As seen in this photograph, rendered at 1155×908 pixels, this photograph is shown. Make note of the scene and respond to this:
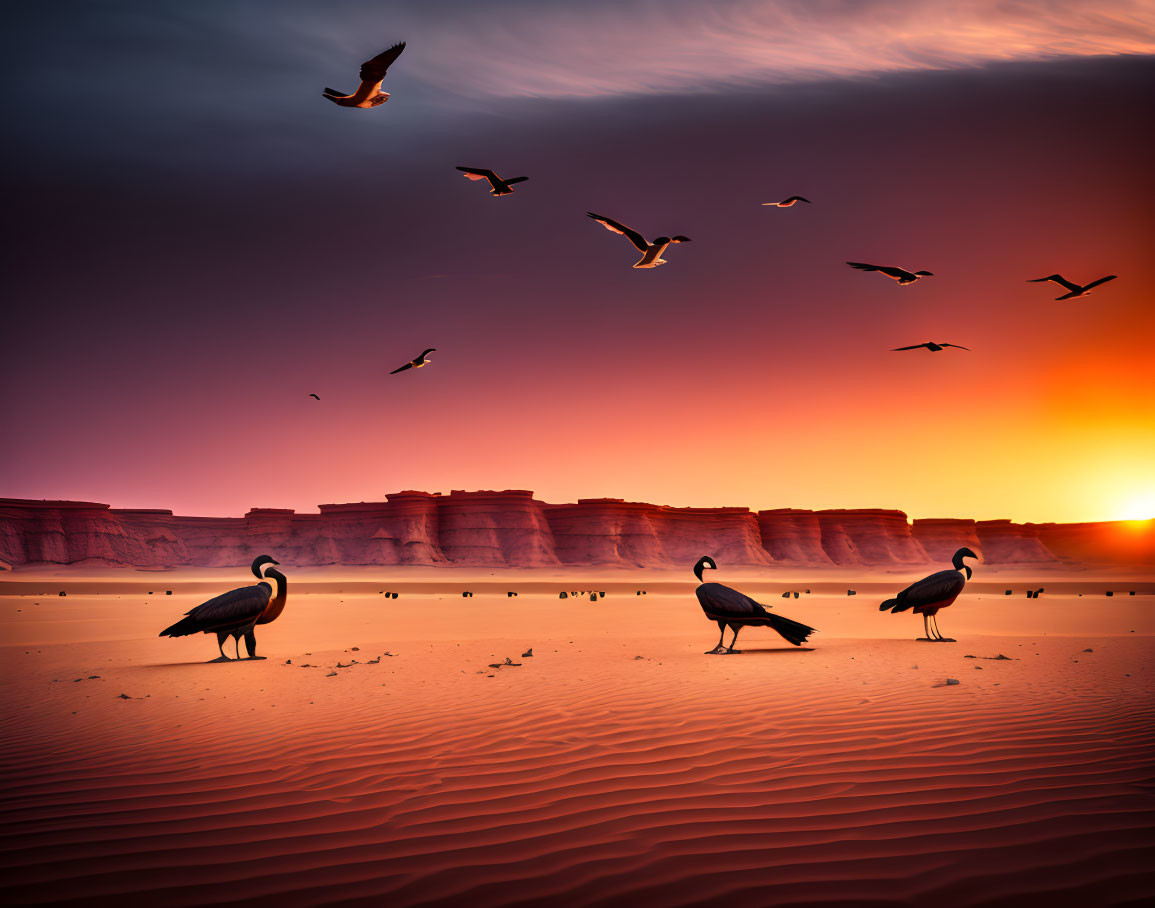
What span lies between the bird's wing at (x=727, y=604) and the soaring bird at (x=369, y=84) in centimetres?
947

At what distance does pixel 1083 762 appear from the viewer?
17.5 feet

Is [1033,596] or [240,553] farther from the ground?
[240,553]

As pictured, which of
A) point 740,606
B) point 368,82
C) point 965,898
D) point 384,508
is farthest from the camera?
point 384,508

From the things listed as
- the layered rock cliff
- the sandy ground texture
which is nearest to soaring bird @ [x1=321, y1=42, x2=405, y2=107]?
the sandy ground texture

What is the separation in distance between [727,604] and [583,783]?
23.7 feet

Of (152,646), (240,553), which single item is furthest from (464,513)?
(152,646)

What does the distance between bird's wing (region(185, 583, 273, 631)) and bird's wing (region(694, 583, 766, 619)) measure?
761 cm

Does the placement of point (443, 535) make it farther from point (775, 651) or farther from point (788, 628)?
point (788, 628)

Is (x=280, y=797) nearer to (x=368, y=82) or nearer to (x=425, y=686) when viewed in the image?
(x=425, y=686)

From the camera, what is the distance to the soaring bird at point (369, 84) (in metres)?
9.34

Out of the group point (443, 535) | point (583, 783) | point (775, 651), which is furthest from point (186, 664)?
point (443, 535)

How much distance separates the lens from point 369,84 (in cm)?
953

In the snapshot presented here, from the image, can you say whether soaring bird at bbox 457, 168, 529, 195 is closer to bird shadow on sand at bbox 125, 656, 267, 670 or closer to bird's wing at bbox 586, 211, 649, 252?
bird's wing at bbox 586, 211, 649, 252

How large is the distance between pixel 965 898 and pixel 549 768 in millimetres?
2963
